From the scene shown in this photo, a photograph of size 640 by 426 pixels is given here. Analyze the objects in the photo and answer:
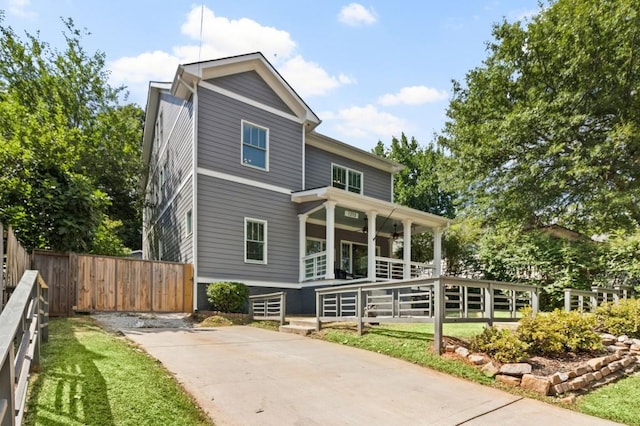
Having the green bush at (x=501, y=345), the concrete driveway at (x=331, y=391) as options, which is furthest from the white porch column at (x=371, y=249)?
the green bush at (x=501, y=345)

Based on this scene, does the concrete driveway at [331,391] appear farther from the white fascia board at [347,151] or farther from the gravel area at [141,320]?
the white fascia board at [347,151]

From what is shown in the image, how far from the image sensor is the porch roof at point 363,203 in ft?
42.4

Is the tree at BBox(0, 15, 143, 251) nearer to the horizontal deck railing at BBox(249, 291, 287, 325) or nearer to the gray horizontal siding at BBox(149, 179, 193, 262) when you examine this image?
the gray horizontal siding at BBox(149, 179, 193, 262)

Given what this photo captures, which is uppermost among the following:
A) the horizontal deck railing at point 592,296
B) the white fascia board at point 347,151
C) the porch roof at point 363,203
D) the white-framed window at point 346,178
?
the white fascia board at point 347,151

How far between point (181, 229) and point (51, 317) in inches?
192

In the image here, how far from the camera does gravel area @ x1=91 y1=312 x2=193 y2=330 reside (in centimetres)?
867

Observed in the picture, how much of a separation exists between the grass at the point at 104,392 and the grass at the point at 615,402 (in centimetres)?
423

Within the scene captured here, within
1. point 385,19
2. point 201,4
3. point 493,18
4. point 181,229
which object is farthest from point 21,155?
point 493,18

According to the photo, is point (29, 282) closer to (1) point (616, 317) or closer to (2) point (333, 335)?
(2) point (333, 335)

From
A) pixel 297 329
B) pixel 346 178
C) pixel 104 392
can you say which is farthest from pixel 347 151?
pixel 104 392

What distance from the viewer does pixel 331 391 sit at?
4484 millimetres

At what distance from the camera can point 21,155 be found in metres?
11.3

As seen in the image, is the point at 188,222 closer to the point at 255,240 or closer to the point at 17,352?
the point at 255,240

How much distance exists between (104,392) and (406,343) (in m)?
4.66
